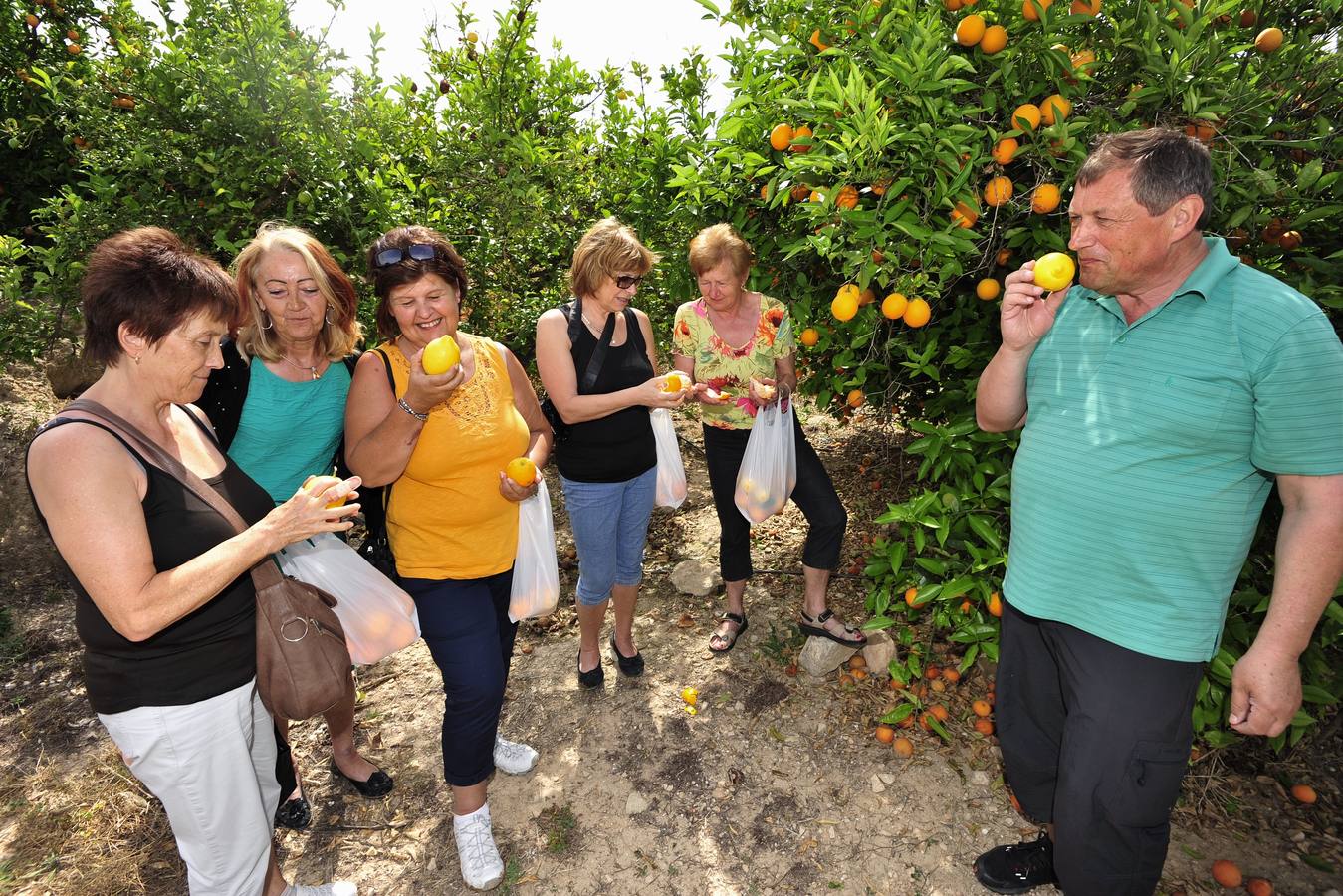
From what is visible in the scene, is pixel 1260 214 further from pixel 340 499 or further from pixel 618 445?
pixel 340 499

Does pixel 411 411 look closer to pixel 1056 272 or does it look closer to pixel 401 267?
pixel 401 267

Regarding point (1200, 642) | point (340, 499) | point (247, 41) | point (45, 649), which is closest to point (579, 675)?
point (340, 499)

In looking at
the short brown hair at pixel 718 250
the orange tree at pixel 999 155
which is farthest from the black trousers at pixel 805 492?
the short brown hair at pixel 718 250

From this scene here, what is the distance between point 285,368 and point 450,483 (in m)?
0.75

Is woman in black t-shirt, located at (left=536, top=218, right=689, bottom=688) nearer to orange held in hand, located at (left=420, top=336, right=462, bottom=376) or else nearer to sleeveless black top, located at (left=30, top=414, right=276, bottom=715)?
orange held in hand, located at (left=420, top=336, right=462, bottom=376)

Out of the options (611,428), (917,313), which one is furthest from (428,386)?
(917,313)

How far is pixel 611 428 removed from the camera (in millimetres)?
2990

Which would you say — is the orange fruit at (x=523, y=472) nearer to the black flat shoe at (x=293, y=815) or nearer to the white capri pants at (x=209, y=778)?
the white capri pants at (x=209, y=778)

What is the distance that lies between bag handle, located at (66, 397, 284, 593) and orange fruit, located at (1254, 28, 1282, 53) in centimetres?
362

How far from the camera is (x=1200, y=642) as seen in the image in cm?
181

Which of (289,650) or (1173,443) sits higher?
(1173,443)

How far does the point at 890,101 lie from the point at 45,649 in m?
5.58

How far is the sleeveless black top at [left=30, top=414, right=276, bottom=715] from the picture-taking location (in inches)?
64.8

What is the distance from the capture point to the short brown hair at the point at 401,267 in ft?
7.43
